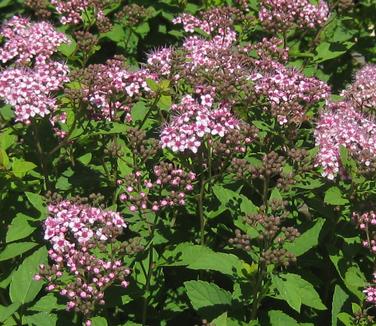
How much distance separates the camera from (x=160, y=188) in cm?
308

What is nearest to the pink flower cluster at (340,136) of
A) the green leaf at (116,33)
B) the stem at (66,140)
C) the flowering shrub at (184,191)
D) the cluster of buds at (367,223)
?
the flowering shrub at (184,191)

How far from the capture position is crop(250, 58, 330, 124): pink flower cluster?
3516mm

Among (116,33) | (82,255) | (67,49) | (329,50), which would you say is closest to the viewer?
(82,255)

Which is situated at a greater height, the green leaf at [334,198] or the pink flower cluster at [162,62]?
the pink flower cluster at [162,62]

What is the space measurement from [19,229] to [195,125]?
3.50 feet

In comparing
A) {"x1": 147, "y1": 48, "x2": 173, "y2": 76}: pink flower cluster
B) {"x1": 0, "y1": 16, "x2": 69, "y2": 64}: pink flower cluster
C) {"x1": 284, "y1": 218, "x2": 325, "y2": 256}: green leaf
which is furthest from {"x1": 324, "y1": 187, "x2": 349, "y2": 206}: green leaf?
{"x1": 0, "y1": 16, "x2": 69, "y2": 64}: pink flower cluster

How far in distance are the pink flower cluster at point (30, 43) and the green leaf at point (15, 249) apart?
1.15 metres

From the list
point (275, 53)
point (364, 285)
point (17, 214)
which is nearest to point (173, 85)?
point (275, 53)

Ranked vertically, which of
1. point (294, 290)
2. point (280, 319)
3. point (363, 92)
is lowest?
point (280, 319)

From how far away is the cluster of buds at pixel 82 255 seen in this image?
2.78 meters

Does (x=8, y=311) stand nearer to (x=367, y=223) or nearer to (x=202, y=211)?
(x=202, y=211)

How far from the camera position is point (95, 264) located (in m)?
2.79

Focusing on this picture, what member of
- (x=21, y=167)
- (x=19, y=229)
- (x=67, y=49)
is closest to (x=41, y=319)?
(x=19, y=229)

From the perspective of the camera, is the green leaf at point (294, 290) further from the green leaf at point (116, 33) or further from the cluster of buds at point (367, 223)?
the green leaf at point (116, 33)
